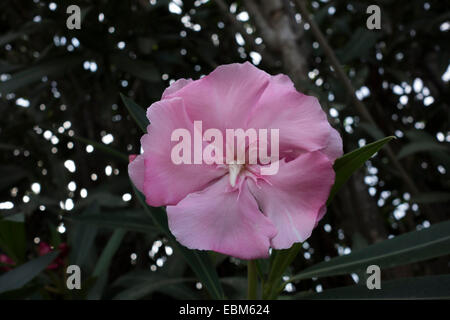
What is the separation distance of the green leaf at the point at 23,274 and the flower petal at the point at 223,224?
48cm

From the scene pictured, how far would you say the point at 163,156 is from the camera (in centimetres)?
44

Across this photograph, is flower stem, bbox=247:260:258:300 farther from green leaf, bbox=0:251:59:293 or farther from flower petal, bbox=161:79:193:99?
green leaf, bbox=0:251:59:293

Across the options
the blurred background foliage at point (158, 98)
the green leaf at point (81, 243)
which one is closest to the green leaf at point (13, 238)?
the blurred background foliage at point (158, 98)

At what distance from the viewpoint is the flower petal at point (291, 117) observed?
43cm

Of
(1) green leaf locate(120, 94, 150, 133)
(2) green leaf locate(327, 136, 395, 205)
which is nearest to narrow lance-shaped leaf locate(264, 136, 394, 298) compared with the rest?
(2) green leaf locate(327, 136, 395, 205)

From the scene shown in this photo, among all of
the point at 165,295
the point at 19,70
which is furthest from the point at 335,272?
the point at 19,70

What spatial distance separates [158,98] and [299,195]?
0.89m

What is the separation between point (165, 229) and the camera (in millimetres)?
621

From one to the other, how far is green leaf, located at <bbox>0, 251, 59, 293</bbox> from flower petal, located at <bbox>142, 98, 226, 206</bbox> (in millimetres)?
474

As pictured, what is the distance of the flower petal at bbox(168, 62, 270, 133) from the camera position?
0.44 m

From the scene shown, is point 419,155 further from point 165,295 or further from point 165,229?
point 165,229

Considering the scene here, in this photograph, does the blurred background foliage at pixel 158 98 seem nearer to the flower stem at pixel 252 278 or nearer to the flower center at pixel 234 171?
the flower stem at pixel 252 278

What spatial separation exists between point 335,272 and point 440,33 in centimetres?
113

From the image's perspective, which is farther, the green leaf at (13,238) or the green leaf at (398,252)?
the green leaf at (13,238)
